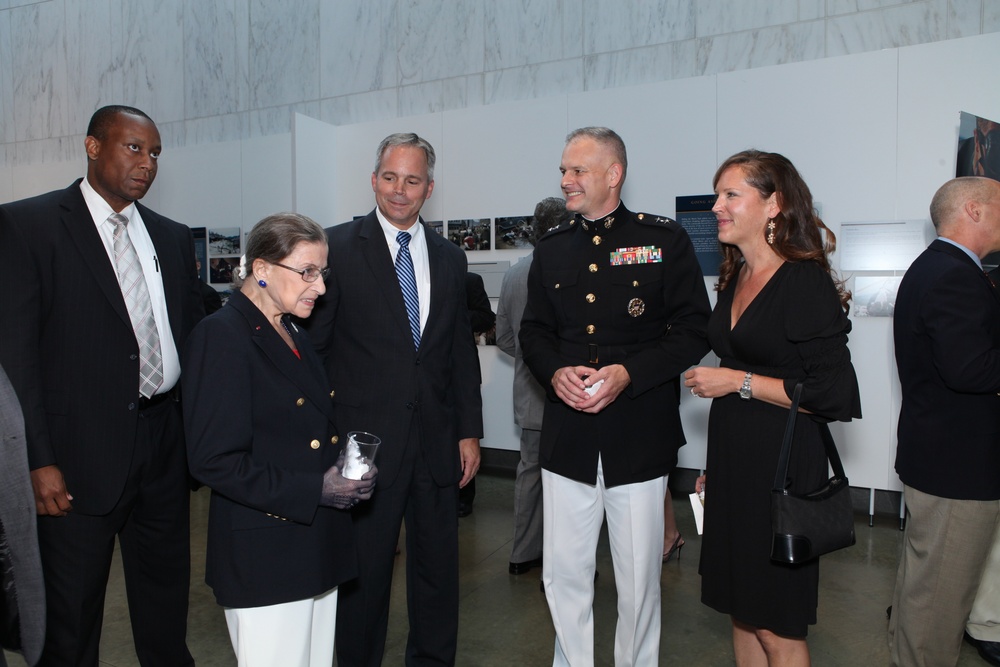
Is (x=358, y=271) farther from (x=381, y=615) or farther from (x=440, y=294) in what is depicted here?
(x=381, y=615)

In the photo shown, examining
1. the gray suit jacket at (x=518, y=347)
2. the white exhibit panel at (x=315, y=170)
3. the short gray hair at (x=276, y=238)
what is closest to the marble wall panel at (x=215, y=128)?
the white exhibit panel at (x=315, y=170)

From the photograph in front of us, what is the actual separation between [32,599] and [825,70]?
5.41 m

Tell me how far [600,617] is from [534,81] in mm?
4947

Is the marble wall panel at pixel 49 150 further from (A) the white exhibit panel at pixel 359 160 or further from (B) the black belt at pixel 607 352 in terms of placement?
(B) the black belt at pixel 607 352

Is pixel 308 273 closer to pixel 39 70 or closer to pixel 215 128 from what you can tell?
pixel 215 128

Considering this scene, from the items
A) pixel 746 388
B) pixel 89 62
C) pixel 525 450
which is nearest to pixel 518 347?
pixel 525 450

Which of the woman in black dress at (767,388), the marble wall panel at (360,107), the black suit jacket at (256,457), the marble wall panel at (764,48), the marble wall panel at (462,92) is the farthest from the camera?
the marble wall panel at (360,107)

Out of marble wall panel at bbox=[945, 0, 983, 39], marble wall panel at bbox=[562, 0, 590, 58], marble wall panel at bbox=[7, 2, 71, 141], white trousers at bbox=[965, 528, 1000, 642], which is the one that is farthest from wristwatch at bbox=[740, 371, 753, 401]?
marble wall panel at bbox=[7, 2, 71, 141]

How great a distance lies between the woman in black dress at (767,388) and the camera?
2.13 m

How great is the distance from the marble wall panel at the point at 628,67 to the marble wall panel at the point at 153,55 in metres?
5.25

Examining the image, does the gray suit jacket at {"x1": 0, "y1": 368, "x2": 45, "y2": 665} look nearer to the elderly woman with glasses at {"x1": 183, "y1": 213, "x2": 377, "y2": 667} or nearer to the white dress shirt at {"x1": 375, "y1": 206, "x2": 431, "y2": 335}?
the elderly woman with glasses at {"x1": 183, "y1": 213, "x2": 377, "y2": 667}

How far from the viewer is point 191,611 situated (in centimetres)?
373

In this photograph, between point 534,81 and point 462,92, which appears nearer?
point 534,81

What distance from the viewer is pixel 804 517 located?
2.02m
